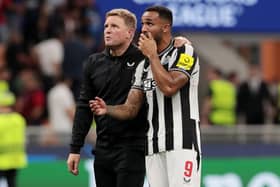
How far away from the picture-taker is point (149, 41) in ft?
30.2

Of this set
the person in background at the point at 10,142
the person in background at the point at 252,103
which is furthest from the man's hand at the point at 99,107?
the person in background at the point at 252,103

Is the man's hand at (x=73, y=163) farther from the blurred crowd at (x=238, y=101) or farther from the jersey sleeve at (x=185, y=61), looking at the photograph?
the blurred crowd at (x=238, y=101)

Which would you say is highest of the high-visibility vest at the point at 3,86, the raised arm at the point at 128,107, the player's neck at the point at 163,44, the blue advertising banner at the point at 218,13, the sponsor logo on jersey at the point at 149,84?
the blue advertising banner at the point at 218,13

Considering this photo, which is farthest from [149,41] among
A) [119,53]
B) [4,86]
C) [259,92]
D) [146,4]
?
[259,92]

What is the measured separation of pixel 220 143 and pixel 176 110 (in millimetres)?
7821

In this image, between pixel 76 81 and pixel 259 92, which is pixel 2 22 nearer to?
pixel 76 81

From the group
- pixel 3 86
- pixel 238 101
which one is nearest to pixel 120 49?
pixel 3 86

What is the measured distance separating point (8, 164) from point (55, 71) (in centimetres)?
436

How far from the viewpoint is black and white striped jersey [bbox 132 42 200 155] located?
921 centimetres

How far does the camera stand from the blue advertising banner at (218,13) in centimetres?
1579

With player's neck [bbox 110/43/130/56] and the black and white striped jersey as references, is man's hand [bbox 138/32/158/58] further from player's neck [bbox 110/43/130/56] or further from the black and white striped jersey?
player's neck [bbox 110/43/130/56]

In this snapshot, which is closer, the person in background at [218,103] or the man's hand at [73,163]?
the man's hand at [73,163]

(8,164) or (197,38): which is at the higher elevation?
(197,38)

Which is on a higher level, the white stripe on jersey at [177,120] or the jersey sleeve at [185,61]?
the jersey sleeve at [185,61]
